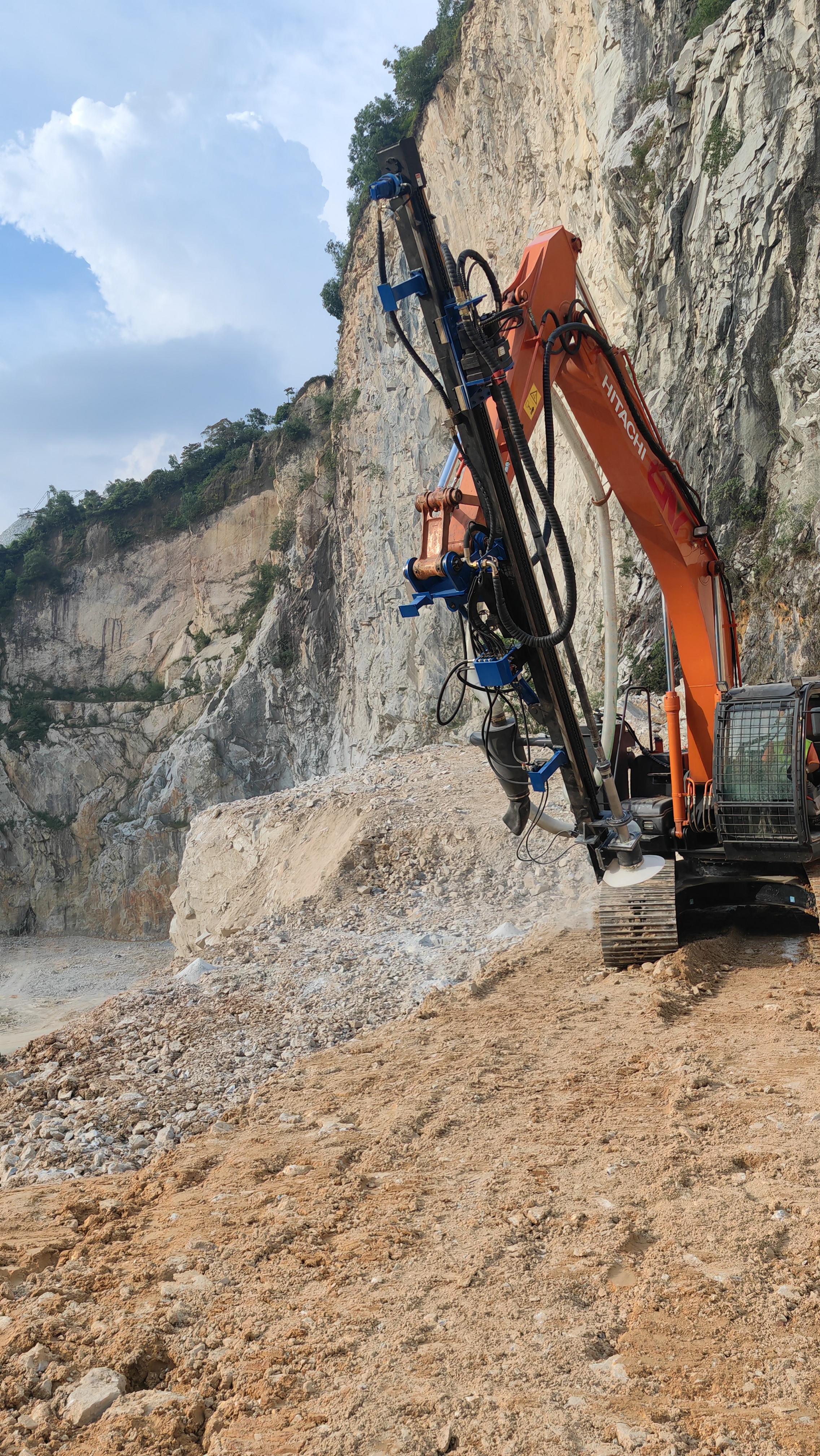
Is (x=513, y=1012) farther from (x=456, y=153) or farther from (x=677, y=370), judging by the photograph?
(x=456, y=153)

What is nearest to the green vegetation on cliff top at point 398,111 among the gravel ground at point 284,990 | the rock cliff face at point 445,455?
the rock cliff face at point 445,455

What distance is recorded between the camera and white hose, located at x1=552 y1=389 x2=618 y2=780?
5410 millimetres

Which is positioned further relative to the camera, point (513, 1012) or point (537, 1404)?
point (513, 1012)

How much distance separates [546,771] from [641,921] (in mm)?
1660

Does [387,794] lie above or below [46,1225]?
above

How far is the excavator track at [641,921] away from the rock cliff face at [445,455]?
7.10 metres

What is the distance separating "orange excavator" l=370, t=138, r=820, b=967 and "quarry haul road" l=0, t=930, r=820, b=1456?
143 cm

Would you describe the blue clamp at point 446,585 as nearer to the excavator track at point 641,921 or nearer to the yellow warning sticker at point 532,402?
the yellow warning sticker at point 532,402

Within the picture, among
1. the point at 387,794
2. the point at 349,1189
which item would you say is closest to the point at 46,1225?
the point at 349,1189

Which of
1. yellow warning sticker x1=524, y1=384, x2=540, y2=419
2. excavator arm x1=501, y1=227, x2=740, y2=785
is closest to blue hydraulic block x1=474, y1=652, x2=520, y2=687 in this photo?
excavator arm x1=501, y1=227, x2=740, y2=785

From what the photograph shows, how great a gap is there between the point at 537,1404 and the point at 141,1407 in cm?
103

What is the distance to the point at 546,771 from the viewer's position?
5367mm

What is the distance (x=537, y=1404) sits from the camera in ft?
7.42

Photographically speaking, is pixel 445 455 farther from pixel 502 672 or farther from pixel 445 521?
pixel 502 672
